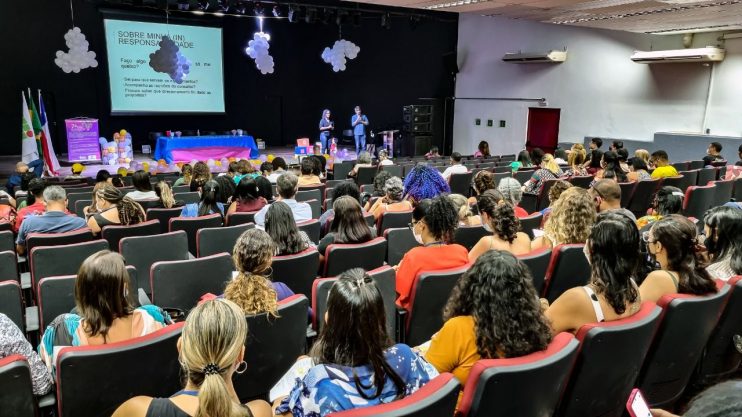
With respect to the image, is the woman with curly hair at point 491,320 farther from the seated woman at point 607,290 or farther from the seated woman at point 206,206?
the seated woman at point 206,206

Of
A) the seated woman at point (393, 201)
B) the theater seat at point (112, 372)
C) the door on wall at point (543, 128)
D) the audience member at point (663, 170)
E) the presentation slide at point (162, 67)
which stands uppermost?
the presentation slide at point (162, 67)

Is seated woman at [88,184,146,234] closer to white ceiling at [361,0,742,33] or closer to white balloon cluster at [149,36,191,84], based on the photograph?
white ceiling at [361,0,742,33]

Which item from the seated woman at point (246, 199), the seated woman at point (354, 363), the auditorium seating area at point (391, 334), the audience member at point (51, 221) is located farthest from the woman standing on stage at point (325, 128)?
the seated woman at point (354, 363)

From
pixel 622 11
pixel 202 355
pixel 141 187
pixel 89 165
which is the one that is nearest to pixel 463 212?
pixel 202 355

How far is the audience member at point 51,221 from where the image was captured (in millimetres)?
4195

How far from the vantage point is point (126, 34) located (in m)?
13.4

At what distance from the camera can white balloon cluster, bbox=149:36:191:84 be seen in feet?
44.9

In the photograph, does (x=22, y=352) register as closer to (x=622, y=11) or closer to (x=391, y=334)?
(x=391, y=334)

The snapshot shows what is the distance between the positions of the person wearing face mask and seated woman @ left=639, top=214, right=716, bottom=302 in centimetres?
99

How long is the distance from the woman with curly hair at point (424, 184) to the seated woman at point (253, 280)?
2.70m

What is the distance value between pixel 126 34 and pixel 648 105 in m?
13.9

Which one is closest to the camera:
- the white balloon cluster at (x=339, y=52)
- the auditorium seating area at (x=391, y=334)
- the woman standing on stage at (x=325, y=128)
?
the auditorium seating area at (x=391, y=334)

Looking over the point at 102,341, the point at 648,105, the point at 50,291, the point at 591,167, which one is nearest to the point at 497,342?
the point at 102,341

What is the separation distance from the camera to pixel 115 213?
14.2ft
